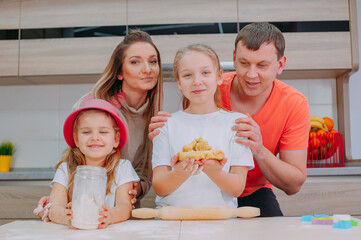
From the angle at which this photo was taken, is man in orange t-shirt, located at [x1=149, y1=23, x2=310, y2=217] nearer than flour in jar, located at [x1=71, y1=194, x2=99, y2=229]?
No

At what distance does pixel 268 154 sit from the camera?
127cm

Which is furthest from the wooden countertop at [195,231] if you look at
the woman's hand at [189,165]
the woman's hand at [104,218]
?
the woman's hand at [189,165]

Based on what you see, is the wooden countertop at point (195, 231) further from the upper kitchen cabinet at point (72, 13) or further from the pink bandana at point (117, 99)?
the upper kitchen cabinet at point (72, 13)

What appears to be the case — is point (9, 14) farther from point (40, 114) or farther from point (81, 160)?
point (81, 160)

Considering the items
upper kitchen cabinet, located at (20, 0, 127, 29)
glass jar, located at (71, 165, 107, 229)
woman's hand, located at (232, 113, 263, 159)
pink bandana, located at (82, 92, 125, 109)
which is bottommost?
glass jar, located at (71, 165, 107, 229)

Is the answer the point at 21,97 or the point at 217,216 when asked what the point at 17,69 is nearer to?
the point at 21,97

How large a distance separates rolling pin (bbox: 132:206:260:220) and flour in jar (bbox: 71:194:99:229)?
0.37ft

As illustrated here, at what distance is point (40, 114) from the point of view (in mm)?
2684

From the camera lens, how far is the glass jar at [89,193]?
0.80 m

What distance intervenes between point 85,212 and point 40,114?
2069 mm

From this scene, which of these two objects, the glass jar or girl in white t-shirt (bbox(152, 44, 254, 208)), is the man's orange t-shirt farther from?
the glass jar

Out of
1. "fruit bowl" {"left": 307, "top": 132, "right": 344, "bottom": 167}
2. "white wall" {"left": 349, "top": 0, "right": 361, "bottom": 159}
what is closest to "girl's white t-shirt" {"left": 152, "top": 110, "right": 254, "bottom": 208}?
"fruit bowl" {"left": 307, "top": 132, "right": 344, "bottom": 167}

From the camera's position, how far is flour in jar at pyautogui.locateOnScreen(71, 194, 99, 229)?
782mm

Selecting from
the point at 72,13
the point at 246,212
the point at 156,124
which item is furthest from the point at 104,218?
the point at 72,13
